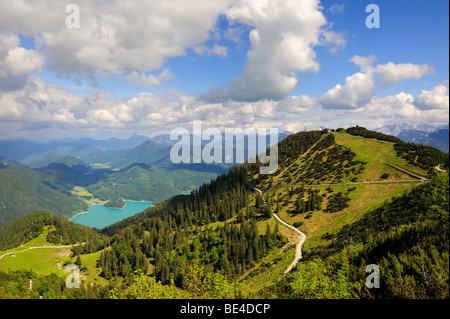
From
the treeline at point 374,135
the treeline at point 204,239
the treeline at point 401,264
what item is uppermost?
the treeline at point 374,135

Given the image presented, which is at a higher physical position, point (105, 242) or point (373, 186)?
point (373, 186)

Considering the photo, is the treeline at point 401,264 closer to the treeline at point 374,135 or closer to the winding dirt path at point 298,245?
the winding dirt path at point 298,245

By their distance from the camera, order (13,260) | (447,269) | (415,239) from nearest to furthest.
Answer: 1. (447,269)
2. (415,239)
3. (13,260)

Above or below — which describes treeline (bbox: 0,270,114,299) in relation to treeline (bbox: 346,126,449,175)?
below

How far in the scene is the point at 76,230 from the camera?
192 meters

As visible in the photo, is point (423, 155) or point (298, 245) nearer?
point (298, 245)

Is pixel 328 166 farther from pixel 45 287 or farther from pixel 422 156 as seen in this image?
pixel 45 287

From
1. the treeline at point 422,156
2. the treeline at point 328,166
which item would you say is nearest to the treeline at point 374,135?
the treeline at point 328,166

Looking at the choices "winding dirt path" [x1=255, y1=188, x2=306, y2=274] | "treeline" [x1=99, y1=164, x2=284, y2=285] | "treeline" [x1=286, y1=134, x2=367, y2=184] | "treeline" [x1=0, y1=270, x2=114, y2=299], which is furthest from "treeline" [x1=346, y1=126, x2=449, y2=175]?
"treeline" [x1=0, y1=270, x2=114, y2=299]

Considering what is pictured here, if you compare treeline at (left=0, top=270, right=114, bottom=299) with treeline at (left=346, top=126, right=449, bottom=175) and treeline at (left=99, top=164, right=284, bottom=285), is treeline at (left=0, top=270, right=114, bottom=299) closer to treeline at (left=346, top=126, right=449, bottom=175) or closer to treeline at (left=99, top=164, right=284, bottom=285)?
treeline at (left=99, top=164, right=284, bottom=285)

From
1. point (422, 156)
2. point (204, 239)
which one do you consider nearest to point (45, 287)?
point (204, 239)
